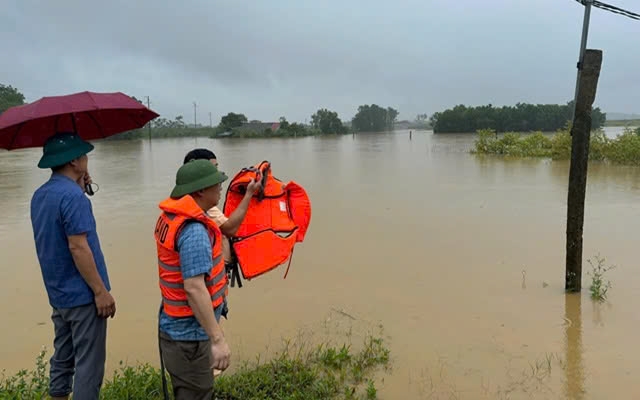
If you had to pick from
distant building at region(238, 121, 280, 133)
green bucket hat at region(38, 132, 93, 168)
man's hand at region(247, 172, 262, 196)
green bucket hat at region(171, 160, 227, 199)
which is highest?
Result: distant building at region(238, 121, 280, 133)

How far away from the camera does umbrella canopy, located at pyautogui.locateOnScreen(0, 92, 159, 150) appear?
7.47ft

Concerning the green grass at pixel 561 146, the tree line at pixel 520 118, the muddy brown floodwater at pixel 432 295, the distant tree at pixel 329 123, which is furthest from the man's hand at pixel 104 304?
the distant tree at pixel 329 123

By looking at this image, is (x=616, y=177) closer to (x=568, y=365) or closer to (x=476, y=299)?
(x=476, y=299)

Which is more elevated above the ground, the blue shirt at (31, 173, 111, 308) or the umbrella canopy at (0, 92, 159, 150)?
the umbrella canopy at (0, 92, 159, 150)

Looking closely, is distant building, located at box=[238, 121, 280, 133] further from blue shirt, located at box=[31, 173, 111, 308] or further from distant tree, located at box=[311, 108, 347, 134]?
blue shirt, located at box=[31, 173, 111, 308]

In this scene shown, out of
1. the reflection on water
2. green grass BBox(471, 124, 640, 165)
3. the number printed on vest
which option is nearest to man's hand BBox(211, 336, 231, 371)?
the number printed on vest

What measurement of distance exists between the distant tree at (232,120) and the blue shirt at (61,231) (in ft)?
221

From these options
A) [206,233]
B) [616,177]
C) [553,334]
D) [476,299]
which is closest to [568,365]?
[553,334]

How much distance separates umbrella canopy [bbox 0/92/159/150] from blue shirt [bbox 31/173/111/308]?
1.07 feet

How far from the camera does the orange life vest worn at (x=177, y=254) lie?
188 centimetres

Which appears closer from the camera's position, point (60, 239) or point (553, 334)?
point (60, 239)

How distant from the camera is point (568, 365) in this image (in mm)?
3498

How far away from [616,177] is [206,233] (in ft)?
51.0

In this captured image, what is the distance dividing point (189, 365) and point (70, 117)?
1.49 metres
